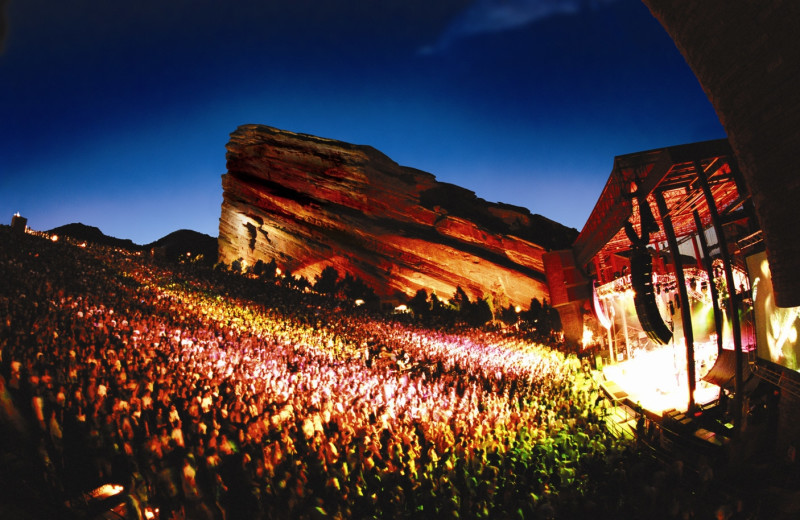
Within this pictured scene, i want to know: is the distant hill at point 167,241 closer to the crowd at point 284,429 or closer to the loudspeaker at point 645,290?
the crowd at point 284,429

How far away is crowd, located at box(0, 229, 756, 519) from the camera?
4.26 m

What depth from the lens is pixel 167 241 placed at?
203 feet

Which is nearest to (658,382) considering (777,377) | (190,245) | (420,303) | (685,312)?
(685,312)

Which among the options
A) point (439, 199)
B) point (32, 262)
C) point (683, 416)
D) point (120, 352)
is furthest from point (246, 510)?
point (439, 199)

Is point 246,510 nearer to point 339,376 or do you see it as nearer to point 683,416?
point 339,376

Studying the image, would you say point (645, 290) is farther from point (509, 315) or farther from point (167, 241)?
point (167, 241)

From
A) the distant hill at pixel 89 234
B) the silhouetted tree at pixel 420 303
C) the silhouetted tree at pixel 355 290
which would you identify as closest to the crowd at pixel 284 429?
the silhouetted tree at pixel 420 303

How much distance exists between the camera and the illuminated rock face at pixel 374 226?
36000mm

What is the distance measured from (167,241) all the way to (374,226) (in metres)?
43.5

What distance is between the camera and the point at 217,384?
25.9 ft

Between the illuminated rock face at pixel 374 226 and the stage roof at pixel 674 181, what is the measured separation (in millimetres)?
22515

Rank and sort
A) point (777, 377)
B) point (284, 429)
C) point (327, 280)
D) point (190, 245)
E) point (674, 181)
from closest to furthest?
1. point (284, 429)
2. point (777, 377)
3. point (674, 181)
4. point (327, 280)
5. point (190, 245)

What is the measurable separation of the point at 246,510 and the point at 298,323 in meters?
12.6

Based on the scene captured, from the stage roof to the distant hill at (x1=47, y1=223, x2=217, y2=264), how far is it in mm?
53402
